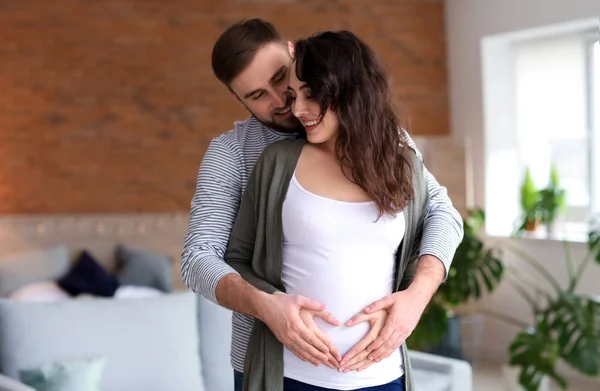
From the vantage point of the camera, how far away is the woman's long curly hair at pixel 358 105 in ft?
4.93

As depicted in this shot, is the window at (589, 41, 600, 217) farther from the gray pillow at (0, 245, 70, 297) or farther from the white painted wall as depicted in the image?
the gray pillow at (0, 245, 70, 297)

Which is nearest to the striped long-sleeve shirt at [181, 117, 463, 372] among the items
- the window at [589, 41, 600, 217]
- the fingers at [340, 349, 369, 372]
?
the fingers at [340, 349, 369, 372]

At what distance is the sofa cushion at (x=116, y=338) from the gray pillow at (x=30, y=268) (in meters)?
2.11

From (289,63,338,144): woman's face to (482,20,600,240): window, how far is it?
4184mm

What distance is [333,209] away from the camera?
4.99 feet

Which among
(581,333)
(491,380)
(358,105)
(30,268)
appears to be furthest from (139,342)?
(491,380)

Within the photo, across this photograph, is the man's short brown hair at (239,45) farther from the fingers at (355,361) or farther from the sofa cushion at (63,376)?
the sofa cushion at (63,376)

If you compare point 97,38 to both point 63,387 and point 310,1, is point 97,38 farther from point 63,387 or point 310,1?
point 63,387

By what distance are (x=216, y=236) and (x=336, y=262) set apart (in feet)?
0.85

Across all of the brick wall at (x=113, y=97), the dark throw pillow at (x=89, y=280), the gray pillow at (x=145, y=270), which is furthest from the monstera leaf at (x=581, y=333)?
the dark throw pillow at (x=89, y=280)

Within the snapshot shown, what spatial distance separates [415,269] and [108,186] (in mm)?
4608

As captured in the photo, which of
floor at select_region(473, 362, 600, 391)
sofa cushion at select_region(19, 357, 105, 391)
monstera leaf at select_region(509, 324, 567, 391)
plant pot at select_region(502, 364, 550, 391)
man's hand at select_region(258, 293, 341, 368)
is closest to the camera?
man's hand at select_region(258, 293, 341, 368)

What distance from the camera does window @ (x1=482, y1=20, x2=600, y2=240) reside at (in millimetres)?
5523

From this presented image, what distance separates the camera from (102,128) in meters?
5.91
